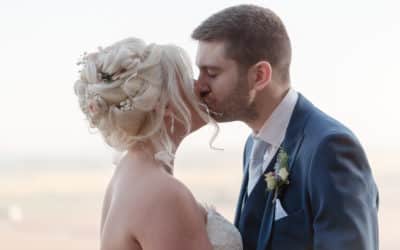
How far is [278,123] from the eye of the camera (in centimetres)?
311

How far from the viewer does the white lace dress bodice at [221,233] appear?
115 inches

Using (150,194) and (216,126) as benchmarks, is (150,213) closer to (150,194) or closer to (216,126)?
(150,194)

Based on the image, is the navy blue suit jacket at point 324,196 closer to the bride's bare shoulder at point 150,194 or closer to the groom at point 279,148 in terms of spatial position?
the groom at point 279,148

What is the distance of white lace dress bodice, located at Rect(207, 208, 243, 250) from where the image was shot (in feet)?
9.55

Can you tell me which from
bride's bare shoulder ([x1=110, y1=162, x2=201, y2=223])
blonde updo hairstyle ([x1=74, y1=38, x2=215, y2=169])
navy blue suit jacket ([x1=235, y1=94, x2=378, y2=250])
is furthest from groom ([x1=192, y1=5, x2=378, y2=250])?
bride's bare shoulder ([x1=110, y1=162, x2=201, y2=223])

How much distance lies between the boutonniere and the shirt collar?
11cm

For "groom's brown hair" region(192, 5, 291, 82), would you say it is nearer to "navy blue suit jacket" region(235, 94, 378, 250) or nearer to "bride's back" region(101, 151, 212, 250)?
"navy blue suit jacket" region(235, 94, 378, 250)

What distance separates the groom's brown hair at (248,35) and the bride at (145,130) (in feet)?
1.30

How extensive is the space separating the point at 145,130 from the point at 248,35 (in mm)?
692

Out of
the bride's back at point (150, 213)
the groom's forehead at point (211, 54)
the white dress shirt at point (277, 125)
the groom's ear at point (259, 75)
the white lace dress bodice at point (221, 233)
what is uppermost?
the groom's forehead at point (211, 54)

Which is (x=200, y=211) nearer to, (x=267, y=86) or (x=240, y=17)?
(x=267, y=86)

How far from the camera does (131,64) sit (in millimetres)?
2730

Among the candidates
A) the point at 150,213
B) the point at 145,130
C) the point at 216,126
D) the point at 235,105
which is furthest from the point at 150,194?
the point at 235,105

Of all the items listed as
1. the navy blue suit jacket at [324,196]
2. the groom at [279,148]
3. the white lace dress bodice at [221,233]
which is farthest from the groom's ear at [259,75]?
the white lace dress bodice at [221,233]
